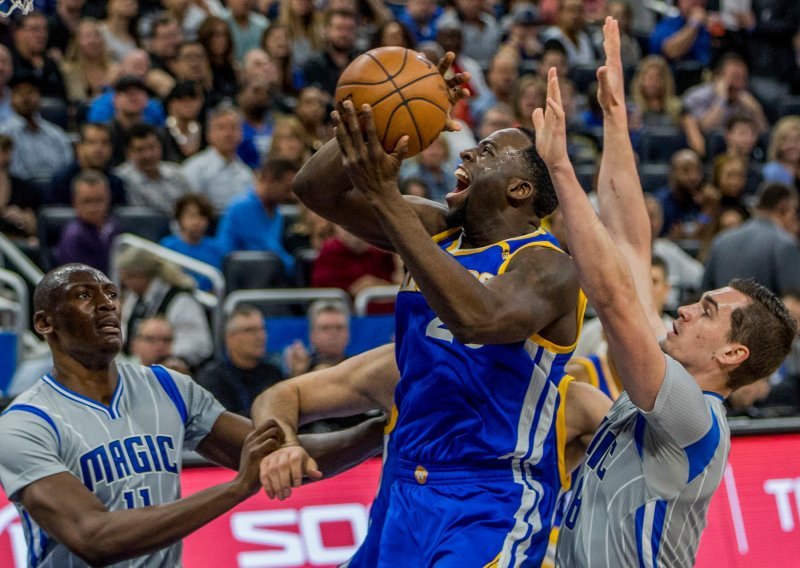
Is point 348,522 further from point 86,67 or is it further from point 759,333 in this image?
point 86,67

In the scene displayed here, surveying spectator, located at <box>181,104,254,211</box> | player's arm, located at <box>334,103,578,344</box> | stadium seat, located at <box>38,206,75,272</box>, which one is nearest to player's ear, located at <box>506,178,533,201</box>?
player's arm, located at <box>334,103,578,344</box>

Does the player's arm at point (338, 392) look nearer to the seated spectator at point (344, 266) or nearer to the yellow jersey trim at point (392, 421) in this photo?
the yellow jersey trim at point (392, 421)

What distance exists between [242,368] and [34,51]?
13.8 feet

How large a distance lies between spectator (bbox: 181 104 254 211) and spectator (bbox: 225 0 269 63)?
2.20 m

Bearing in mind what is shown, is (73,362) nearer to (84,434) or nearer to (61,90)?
(84,434)

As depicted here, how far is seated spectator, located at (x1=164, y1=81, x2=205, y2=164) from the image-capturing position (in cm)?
1036

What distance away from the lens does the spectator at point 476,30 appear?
1357 centimetres

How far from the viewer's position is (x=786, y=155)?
37.6 ft

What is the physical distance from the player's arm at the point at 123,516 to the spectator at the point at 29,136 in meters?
6.23

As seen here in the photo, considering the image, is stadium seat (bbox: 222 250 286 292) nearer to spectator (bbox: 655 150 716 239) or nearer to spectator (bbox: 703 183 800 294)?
spectator (bbox: 703 183 800 294)

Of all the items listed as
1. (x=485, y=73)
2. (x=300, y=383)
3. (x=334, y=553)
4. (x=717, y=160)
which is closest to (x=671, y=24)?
(x=485, y=73)

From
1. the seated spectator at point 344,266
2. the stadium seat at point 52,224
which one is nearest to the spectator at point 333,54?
the seated spectator at point 344,266

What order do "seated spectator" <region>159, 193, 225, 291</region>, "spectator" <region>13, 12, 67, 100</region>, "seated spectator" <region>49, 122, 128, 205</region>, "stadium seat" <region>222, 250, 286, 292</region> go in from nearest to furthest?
"stadium seat" <region>222, 250, 286, 292</region> < "seated spectator" <region>159, 193, 225, 291</region> < "seated spectator" <region>49, 122, 128, 205</region> < "spectator" <region>13, 12, 67, 100</region>

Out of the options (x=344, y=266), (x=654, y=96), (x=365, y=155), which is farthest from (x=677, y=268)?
(x=365, y=155)
